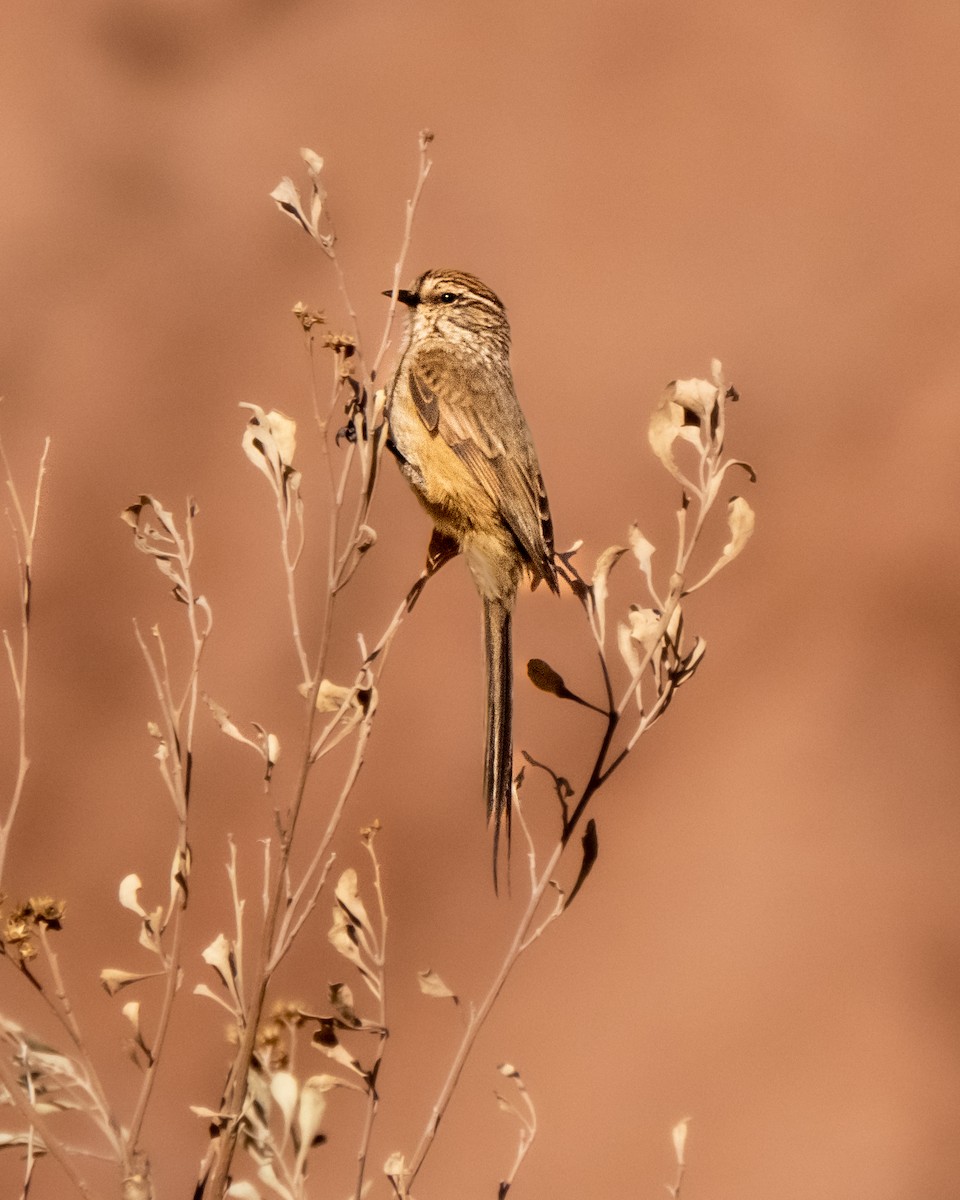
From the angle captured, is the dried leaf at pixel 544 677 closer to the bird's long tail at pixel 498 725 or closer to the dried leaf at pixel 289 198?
the bird's long tail at pixel 498 725

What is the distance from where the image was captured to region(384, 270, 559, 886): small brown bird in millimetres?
2590

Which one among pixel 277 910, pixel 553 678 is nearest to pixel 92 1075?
pixel 277 910

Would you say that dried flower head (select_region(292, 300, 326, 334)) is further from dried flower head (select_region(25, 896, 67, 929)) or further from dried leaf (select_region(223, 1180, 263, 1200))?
dried leaf (select_region(223, 1180, 263, 1200))

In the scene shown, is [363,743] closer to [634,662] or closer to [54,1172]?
[634,662]

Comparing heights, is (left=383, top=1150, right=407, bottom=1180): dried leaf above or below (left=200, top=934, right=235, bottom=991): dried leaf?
below

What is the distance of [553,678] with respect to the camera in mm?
1607

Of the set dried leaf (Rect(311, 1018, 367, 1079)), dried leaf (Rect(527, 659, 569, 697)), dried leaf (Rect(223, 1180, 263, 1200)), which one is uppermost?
dried leaf (Rect(527, 659, 569, 697))

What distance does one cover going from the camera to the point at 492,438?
2793mm

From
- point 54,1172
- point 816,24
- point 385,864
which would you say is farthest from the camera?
point 816,24

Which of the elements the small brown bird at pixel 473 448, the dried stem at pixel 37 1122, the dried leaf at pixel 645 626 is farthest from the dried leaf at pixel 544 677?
the dried stem at pixel 37 1122

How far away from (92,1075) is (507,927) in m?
3.53

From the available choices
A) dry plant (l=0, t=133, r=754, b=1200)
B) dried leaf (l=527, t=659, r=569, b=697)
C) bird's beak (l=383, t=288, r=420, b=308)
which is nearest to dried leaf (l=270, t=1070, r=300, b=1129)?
dry plant (l=0, t=133, r=754, b=1200)

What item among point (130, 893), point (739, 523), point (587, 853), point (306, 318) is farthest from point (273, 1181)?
point (306, 318)

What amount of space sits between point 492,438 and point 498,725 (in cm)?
90
